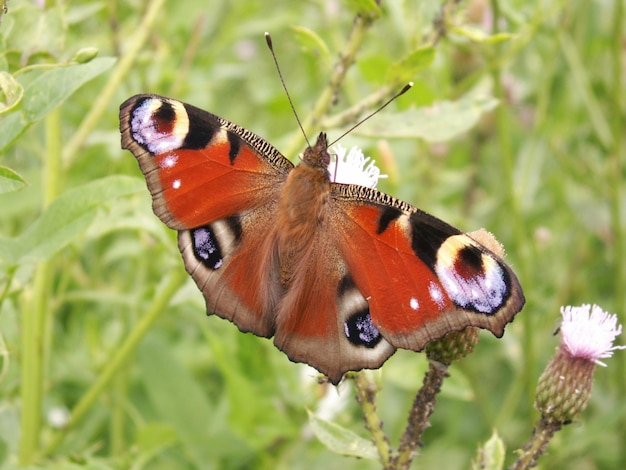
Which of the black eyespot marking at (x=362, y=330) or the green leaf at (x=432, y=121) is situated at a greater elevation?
the green leaf at (x=432, y=121)

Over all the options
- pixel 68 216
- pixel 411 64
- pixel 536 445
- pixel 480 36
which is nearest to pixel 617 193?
pixel 480 36

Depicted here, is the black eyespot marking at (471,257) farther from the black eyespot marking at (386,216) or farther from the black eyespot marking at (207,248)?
the black eyespot marking at (207,248)

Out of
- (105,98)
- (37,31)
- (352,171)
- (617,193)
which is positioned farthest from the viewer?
(617,193)

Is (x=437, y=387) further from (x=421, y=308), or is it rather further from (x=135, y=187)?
(x=135, y=187)

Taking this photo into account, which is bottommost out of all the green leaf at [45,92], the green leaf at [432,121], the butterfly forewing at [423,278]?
the green leaf at [432,121]

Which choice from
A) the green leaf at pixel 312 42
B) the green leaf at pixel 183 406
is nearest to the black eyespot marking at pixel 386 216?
the green leaf at pixel 312 42

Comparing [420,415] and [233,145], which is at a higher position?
[233,145]

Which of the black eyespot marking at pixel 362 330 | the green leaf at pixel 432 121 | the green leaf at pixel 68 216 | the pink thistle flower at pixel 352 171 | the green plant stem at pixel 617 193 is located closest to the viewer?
the black eyespot marking at pixel 362 330

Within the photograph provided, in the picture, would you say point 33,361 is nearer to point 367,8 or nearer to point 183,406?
point 183,406
